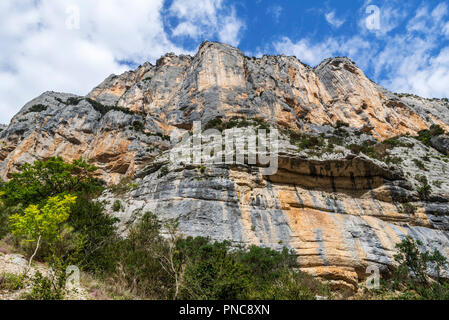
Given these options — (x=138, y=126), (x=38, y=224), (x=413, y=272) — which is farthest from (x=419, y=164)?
(x=138, y=126)

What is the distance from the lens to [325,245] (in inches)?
693

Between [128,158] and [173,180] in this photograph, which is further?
[128,158]

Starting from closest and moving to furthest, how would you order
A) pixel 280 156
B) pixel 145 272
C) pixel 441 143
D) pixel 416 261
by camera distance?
pixel 145 272 < pixel 416 261 < pixel 280 156 < pixel 441 143

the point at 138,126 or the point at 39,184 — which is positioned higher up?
the point at 138,126

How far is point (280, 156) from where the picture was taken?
854 inches

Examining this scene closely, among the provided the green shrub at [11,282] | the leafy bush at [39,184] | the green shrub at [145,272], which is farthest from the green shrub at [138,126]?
the green shrub at [11,282]

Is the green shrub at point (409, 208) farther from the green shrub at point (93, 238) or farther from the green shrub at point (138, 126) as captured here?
the green shrub at point (138, 126)

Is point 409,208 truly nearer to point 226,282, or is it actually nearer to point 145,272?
point 226,282

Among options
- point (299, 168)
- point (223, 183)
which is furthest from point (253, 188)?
point (299, 168)

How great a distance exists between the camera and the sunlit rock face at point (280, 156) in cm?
1850

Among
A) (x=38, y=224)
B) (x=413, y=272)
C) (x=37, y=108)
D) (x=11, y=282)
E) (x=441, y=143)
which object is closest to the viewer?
(x=11, y=282)

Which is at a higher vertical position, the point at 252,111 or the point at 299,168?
the point at 252,111

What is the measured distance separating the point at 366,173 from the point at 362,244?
7482 millimetres
